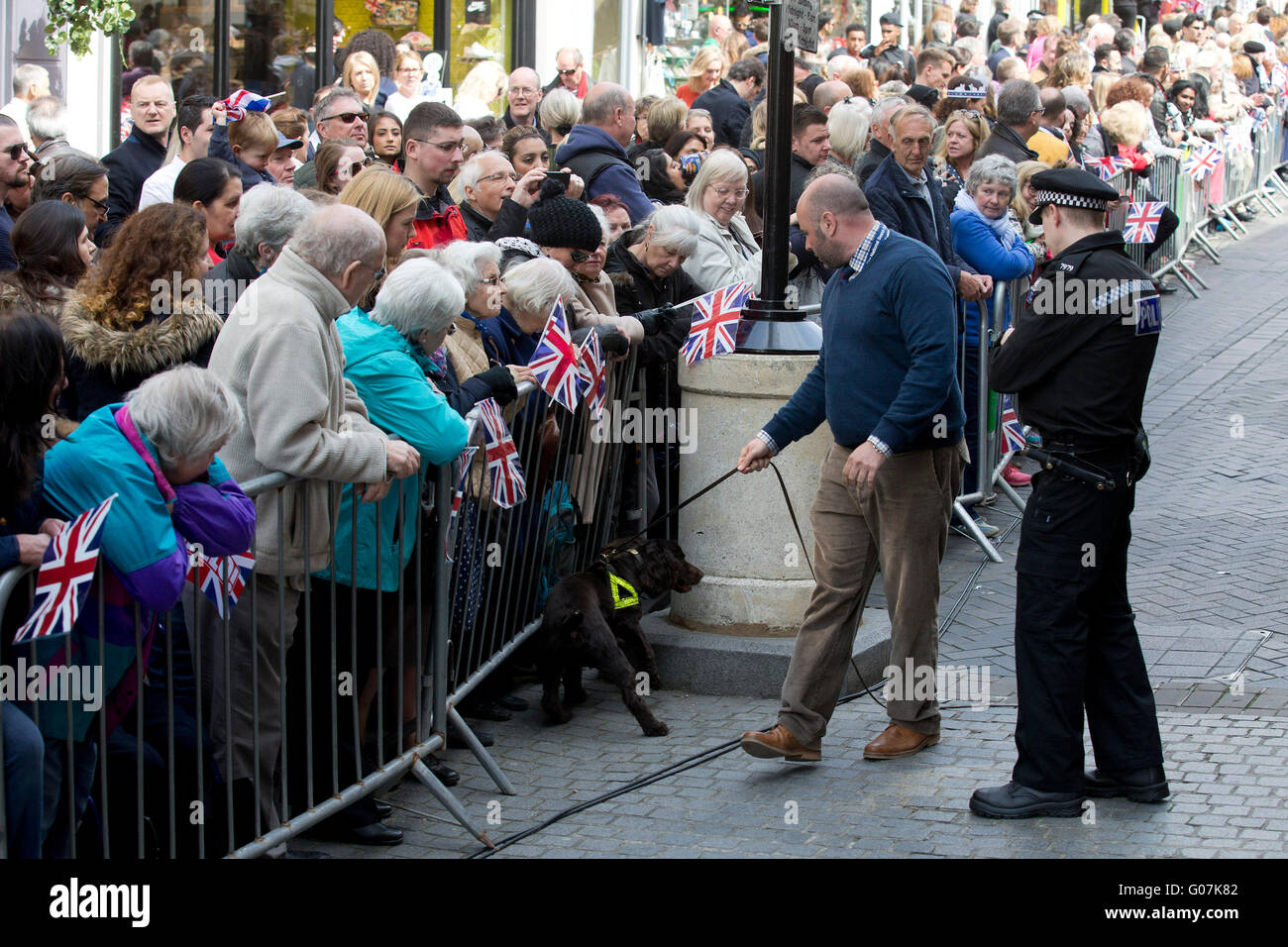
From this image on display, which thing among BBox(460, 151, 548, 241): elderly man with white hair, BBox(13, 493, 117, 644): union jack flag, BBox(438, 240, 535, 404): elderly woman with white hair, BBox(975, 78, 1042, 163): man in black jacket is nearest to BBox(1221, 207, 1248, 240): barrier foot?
BBox(975, 78, 1042, 163): man in black jacket

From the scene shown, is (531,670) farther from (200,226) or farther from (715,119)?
(715,119)

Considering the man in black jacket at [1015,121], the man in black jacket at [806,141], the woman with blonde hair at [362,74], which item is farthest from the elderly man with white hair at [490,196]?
the man in black jacket at [1015,121]

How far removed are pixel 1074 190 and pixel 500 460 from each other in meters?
2.16

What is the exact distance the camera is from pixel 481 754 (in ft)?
18.3

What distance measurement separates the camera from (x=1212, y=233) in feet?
68.5

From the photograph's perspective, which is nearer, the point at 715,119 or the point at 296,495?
the point at 296,495

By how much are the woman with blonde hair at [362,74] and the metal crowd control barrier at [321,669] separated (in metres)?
6.35

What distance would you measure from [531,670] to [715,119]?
23.2 feet

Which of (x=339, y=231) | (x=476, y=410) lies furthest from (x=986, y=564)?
(x=339, y=231)

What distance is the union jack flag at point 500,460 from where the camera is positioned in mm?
5656

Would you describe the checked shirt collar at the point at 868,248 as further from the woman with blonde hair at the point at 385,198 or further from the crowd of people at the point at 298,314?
the woman with blonde hair at the point at 385,198

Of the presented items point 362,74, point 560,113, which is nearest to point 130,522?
point 560,113

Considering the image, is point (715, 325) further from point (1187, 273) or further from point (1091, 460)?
point (1187, 273)
